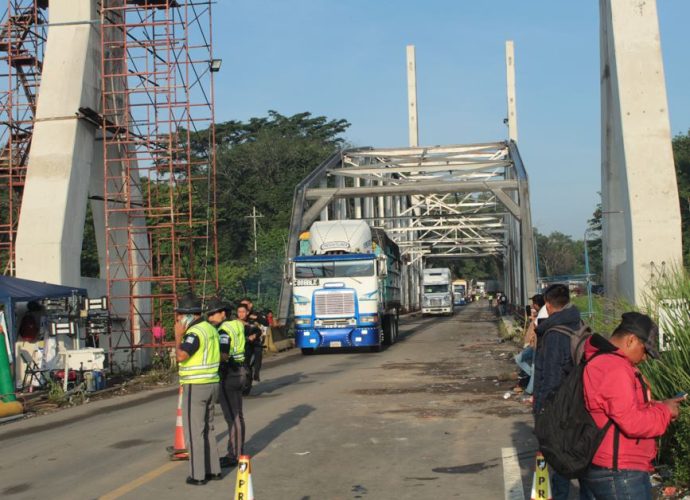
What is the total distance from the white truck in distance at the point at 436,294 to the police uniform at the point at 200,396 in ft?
192

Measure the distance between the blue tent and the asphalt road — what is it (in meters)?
2.51

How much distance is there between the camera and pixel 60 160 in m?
23.5

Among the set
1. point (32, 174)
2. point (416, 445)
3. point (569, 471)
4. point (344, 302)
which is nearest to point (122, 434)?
point (416, 445)

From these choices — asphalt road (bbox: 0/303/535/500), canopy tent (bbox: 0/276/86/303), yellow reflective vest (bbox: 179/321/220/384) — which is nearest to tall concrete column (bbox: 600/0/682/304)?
asphalt road (bbox: 0/303/535/500)

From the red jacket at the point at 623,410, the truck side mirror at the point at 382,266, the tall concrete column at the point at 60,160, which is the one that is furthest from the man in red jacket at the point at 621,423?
the truck side mirror at the point at 382,266

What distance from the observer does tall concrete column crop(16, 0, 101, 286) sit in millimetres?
23078

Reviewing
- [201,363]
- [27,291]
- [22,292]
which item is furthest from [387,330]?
[201,363]

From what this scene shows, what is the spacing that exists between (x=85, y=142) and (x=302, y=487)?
1802 centimetres

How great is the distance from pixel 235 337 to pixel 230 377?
18.2 inches

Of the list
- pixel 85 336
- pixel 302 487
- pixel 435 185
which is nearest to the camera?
pixel 302 487

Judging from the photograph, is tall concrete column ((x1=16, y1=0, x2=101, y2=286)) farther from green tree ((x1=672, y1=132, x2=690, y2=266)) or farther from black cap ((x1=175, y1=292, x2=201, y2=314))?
green tree ((x1=672, y1=132, x2=690, y2=266))

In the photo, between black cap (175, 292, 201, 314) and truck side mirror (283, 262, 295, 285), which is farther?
truck side mirror (283, 262, 295, 285)

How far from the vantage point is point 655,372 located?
8633 millimetres

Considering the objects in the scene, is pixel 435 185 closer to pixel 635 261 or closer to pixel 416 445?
pixel 635 261
